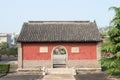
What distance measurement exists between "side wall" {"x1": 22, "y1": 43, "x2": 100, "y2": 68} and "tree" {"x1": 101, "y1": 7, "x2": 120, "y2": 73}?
910 centimetres

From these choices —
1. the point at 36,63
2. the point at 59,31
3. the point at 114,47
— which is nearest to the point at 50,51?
the point at 36,63

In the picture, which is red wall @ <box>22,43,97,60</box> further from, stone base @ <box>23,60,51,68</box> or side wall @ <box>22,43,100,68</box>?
stone base @ <box>23,60,51,68</box>

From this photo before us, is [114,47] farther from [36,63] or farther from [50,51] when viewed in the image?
[36,63]

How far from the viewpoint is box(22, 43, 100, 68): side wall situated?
3069 cm

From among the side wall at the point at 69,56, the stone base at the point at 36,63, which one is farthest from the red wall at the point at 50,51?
the stone base at the point at 36,63

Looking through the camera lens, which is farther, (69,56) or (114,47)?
(69,56)

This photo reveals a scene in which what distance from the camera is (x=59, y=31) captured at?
105 feet

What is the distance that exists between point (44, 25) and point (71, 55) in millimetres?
4765

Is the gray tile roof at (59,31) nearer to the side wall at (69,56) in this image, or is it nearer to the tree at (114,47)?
the side wall at (69,56)

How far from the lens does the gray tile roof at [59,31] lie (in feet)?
101

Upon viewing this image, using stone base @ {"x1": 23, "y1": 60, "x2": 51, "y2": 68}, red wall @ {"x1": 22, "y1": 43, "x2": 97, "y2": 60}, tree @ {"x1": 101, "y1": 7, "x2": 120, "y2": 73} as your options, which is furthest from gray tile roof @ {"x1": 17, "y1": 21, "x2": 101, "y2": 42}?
tree @ {"x1": 101, "y1": 7, "x2": 120, "y2": 73}

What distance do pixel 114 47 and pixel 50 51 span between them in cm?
1083

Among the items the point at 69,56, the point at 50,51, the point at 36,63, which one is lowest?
the point at 36,63

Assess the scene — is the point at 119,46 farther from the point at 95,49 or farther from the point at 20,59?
the point at 20,59
